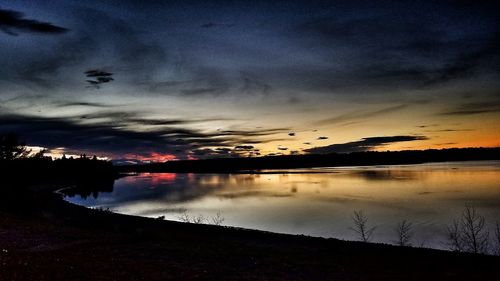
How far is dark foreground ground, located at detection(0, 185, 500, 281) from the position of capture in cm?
1226

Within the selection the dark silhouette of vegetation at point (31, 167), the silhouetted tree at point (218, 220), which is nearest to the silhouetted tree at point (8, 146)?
the dark silhouette of vegetation at point (31, 167)

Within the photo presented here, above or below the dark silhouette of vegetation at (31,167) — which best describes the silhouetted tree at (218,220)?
below

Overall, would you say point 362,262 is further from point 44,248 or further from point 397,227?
point 397,227

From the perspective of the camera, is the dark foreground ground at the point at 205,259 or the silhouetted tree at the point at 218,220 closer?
the dark foreground ground at the point at 205,259

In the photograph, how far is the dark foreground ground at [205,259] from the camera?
12.3 metres

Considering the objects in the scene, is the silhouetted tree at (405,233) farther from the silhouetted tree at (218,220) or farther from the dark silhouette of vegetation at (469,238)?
the silhouetted tree at (218,220)

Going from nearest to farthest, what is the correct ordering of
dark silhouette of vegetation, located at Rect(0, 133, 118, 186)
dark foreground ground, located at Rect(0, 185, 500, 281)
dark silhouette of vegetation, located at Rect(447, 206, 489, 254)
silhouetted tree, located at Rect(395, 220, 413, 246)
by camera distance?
1. dark foreground ground, located at Rect(0, 185, 500, 281)
2. dark silhouette of vegetation, located at Rect(447, 206, 489, 254)
3. silhouetted tree, located at Rect(395, 220, 413, 246)
4. dark silhouette of vegetation, located at Rect(0, 133, 118, 186)

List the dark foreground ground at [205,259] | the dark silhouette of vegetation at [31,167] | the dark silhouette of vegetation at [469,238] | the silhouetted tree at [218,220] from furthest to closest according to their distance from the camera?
the dark silhouette of vegetation at [31,167]
the silhouetted tree at [218,220]
the dark silhouette of vegetation at [469,238]
the dark foreground ground at [205,259]

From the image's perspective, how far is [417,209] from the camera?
4562 centimetres

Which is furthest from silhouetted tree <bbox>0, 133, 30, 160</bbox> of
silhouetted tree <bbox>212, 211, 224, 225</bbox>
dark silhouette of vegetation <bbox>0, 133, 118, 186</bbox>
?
silhouetted tree <bbox>212, 211, 224, 225</bbox>

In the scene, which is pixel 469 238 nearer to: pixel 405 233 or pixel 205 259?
pixel 405 233

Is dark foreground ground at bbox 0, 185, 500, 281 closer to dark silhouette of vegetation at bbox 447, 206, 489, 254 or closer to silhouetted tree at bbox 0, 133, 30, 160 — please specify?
dark silhouette of vegetation at bbox 447, 206, 489, 254

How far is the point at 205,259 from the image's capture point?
1470 cm

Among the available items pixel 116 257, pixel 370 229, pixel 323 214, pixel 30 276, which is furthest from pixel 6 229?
pixel 323 214
